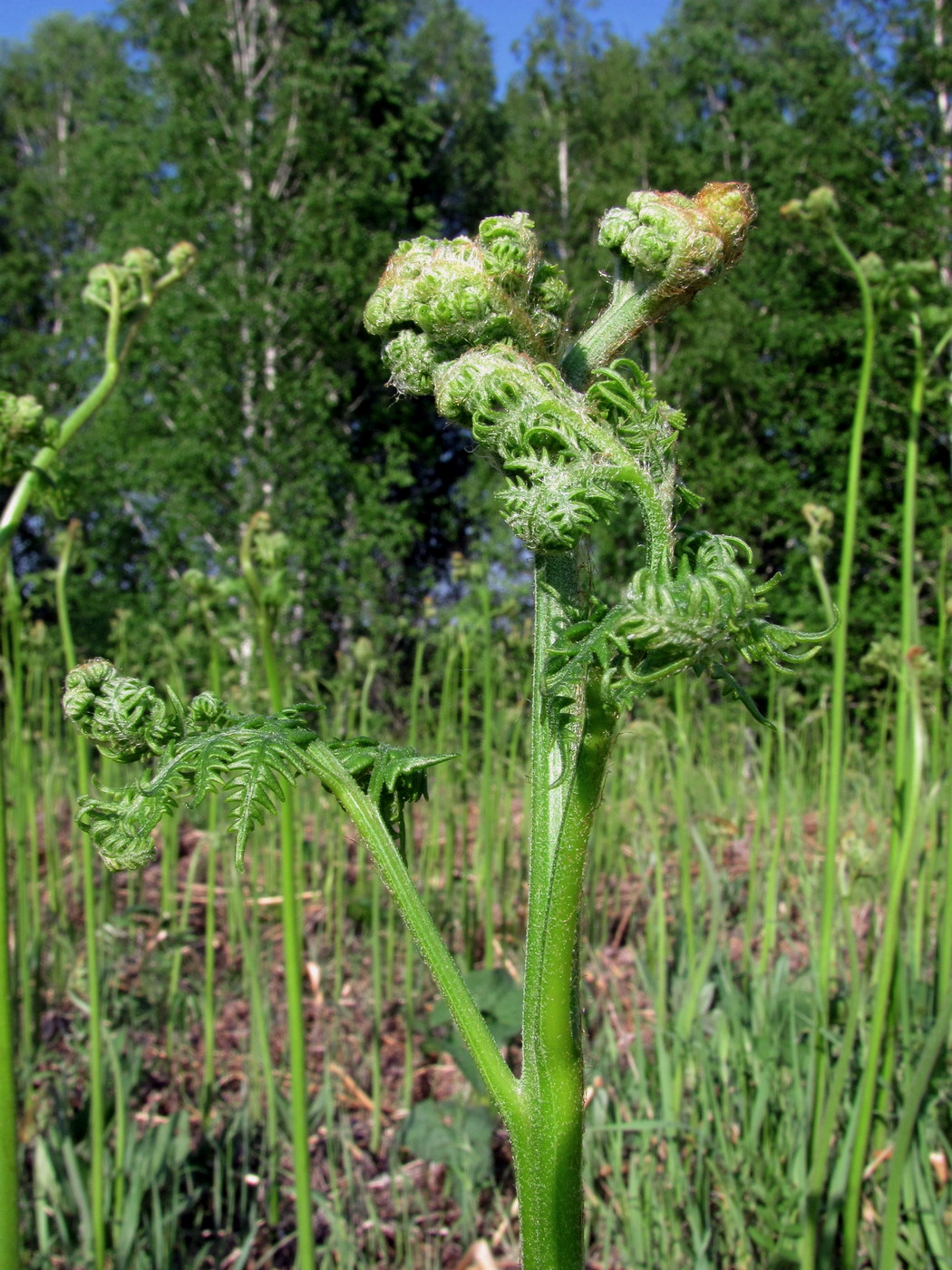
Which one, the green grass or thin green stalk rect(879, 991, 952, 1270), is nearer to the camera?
thin green stalk rect(879, 991, 952, 1270)

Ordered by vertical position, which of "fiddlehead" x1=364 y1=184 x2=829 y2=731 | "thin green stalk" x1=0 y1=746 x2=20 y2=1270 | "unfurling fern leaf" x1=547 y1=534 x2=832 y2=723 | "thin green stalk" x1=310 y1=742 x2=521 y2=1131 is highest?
"fiddlehead" x1=364 y1=184 x2=829 y2=731

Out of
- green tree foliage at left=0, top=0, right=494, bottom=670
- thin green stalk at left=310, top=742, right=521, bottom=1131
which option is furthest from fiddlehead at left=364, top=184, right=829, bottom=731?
green tree foliage at left=0, top=0, right=494, bottom=670

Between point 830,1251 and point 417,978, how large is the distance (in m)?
1.99

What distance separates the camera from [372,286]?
1311 centimetres

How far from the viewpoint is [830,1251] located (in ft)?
5.12

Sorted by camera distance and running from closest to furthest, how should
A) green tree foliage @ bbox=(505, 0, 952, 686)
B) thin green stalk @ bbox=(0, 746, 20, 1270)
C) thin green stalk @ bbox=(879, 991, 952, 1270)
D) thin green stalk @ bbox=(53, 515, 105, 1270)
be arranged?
1. thin green stalk @ bbox=(0, 746, 20, 1270)
2. thin green stalk @ bbox=(879, 991, 952, 1270)
3. thin green stalk @ bbox=(53, 515, 105, 1270)
4. green tree foliage @ bbox=(505, 0, 952, 686)

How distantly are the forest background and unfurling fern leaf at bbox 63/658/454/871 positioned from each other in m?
10.2

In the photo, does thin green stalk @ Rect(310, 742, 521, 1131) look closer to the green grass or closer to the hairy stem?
the hairy stem

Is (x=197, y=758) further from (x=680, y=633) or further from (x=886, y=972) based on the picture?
(x=886, y=972)

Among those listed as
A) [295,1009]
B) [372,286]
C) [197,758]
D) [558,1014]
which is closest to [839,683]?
[295,1009]

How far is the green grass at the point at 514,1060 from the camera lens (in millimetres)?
1690

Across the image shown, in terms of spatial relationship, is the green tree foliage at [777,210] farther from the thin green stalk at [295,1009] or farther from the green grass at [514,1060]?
the thin green stalk at [295,1009]

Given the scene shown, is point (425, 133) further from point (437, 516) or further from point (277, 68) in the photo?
point (437, 516)

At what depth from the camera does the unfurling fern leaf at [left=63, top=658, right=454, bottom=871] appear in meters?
0.76
